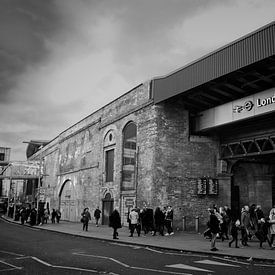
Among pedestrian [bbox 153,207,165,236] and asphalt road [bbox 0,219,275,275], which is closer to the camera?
asphalt road [bbox 0,219,275,275]

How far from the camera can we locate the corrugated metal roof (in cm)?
1514

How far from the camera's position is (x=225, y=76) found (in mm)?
17422

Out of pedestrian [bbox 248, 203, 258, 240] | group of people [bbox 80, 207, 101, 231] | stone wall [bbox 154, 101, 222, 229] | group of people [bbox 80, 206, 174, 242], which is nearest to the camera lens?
pedestrian [bbox 248, 203, 258, 240]

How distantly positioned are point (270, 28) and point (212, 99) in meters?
6.43

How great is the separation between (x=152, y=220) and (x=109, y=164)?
8.87 meters

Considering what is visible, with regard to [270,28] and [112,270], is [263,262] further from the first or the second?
[270,28]

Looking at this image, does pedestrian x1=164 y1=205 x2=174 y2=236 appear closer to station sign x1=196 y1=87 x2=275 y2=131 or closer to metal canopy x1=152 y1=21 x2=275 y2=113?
station sign x1=196 y1=87 x2=275 y2=131

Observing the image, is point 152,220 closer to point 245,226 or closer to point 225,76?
point 245,226

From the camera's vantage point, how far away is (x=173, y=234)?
19594mm

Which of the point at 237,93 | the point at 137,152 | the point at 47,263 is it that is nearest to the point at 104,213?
the point at 137,152

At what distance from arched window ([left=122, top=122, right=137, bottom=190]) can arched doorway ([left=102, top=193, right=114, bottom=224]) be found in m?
2.35

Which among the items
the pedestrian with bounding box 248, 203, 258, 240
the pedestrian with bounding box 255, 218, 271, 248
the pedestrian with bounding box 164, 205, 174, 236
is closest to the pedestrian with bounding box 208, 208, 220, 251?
the pedestrian with bounding box 255, 218, 271, 248

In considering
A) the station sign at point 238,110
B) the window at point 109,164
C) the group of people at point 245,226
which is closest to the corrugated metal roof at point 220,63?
the station sign at point 238,110

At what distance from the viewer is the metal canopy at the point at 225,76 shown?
606 inches
